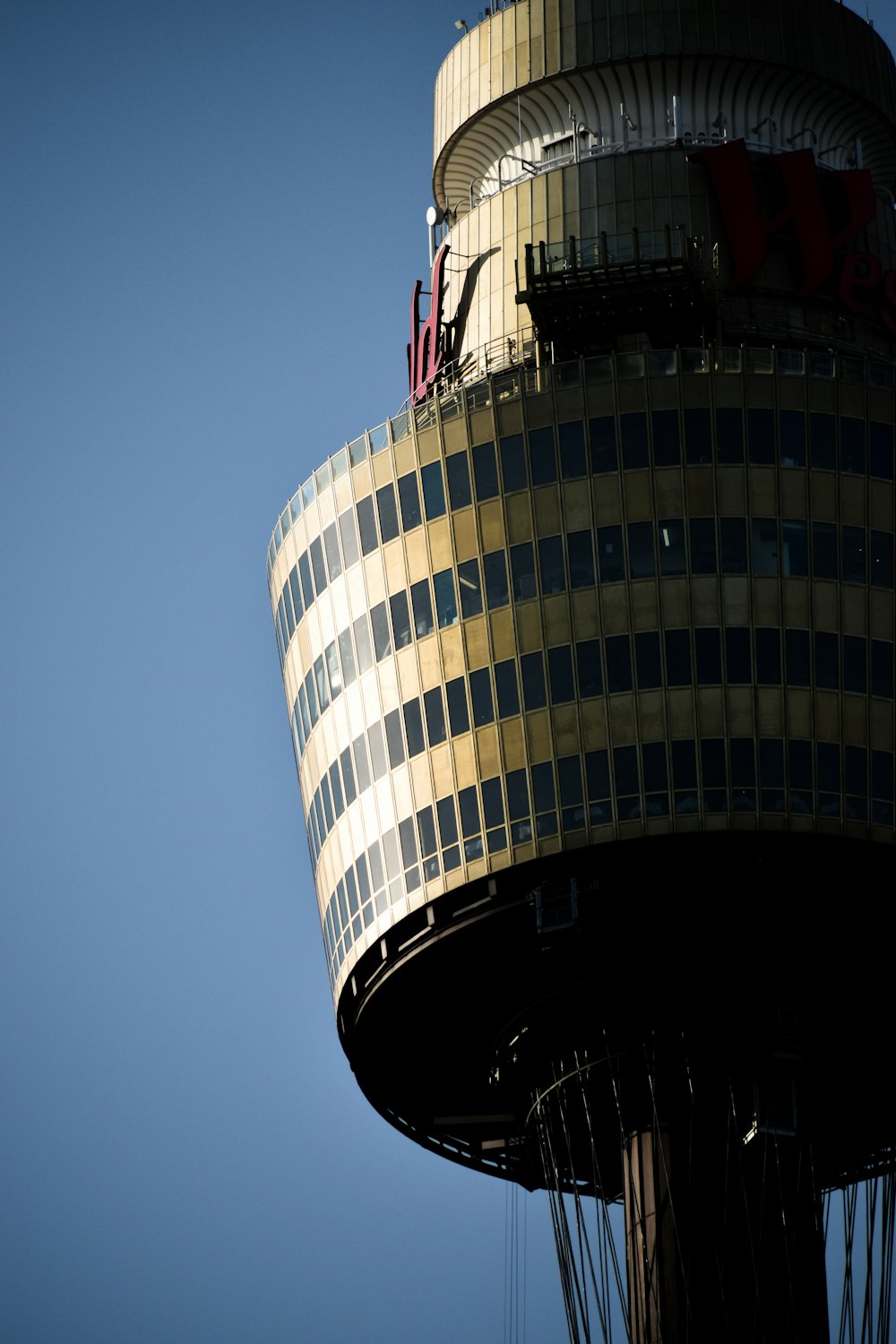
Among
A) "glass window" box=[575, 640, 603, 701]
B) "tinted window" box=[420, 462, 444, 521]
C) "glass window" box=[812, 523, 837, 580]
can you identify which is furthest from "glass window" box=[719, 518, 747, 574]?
"tinted window" box=[420, 462, 444, 521]

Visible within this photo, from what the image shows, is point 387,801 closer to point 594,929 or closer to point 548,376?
point 594,929

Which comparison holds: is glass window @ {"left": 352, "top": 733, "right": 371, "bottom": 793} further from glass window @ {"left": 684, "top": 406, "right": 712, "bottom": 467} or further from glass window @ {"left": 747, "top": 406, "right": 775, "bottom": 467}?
glass window @ {"left": 747, "top": 406, "right": 775, "bottom": 467}

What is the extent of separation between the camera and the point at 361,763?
95625 millimetres

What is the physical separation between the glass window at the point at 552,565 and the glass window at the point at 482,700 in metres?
3.44

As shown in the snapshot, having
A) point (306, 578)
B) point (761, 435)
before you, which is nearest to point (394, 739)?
point (306, 578)

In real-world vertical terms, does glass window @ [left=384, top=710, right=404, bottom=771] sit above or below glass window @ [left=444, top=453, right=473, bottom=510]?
below

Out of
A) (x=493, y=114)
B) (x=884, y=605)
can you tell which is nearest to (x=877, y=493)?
(x=884, y=605)

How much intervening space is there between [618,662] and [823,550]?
7733 millimetres

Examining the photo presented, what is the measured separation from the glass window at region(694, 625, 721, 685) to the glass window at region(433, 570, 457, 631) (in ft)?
27.6

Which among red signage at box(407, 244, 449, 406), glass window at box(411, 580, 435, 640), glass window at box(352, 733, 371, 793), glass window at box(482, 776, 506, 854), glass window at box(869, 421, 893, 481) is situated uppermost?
red signage at box(407, 244, 449, 406)

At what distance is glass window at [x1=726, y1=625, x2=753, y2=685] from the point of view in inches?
3558

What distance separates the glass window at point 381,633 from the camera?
95.0 m

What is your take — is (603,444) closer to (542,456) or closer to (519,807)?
(542,456)

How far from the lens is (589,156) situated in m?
104
